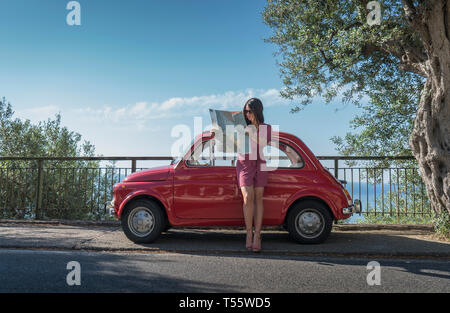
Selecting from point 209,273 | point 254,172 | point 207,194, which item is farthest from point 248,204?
point 209,273

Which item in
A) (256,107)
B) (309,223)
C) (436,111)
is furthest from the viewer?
(436,111)

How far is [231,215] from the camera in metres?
5.70

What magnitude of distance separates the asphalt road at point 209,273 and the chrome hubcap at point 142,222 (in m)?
0.59

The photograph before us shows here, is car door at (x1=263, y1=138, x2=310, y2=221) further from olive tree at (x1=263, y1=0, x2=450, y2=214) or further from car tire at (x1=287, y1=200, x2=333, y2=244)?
olive tree at (x1=263, y1=0, x2=450, y2=214)

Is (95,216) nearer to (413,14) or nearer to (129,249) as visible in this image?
(129,249)

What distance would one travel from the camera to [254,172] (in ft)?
17.5

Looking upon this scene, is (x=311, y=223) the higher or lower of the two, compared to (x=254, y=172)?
lower

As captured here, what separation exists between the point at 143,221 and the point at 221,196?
137cm

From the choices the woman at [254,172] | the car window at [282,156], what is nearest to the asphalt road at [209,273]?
the woman at [254,172]

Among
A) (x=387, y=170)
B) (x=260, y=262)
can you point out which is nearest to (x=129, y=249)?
(x=260, y=262)

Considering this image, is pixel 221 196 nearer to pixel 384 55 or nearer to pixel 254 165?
pixel 254 165

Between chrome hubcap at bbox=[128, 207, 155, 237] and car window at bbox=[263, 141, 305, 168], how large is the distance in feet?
7.27
